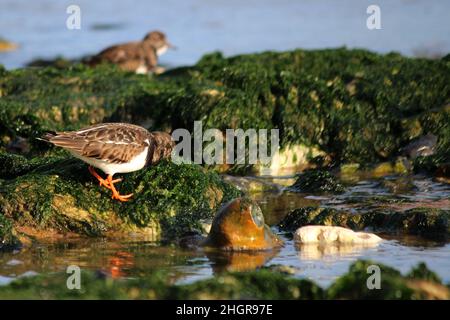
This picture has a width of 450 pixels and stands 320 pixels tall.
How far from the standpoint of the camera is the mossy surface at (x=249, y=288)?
5.48 m

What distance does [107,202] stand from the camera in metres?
7.62

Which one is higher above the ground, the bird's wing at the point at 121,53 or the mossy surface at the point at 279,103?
the bird's wing at the point at 121,53

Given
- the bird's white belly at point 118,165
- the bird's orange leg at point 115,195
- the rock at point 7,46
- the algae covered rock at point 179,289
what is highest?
the rock at point 7,46

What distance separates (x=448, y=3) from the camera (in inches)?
639

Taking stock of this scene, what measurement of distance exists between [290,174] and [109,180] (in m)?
2.70

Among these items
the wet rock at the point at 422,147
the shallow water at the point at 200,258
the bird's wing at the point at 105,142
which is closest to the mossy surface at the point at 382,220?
the shallow water at the point at 200,258

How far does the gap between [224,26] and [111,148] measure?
909cm

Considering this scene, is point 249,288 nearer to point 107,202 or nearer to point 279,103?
point 107,202

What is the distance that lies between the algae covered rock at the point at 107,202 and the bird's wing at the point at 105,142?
11.6 inches

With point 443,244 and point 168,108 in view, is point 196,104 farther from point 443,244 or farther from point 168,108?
point 443,244

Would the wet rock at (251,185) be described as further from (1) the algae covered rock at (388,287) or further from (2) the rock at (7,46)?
(2) the rock at (7,46)

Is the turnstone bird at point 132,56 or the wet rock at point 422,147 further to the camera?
the turnstone bird at point 132,56

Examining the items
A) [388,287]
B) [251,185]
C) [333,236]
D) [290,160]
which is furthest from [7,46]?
[388,287]

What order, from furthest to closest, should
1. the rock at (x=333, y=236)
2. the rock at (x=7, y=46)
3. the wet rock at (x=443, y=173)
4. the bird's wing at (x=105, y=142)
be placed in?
the rock at (x=7, y=46), the wet rock at (x=443, y=173), the bird's wing at (x=105, y=142), the rock at (x=333, y=236)
